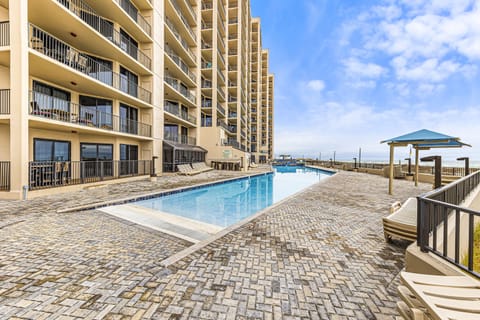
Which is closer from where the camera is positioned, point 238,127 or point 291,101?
point 238,127

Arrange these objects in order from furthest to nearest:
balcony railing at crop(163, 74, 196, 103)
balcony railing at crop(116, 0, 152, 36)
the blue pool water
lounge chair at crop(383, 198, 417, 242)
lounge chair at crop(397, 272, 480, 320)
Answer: balcony railing at crop(163, 74, 196, 103)
balcony railing at crop(116, 0, 152, 36)
the blue pool water
lounge chair at crop(383, 198, 417, 242)
lounge chair at crop(397, 272, 480, 320)

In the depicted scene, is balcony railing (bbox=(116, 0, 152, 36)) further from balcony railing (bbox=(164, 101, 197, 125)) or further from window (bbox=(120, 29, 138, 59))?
balcony railing (bbox=(164, 101, 197, 125))

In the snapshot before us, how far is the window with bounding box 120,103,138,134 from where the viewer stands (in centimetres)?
1393

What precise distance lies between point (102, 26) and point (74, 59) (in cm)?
297

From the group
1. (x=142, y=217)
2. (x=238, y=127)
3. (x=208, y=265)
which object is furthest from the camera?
(x=238, y=127)

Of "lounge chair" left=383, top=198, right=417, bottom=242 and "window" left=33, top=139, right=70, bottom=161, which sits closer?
"lounge chair" left=383, top=198, right=417, bottom=242

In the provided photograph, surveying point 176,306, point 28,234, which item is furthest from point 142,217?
point 176,306

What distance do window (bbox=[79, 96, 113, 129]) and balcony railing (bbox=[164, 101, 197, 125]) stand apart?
584cm

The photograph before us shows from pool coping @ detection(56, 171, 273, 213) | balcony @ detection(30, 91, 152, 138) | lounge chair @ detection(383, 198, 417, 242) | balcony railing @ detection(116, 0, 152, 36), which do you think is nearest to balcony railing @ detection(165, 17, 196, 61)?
balcony railing @ detection(116, 0, 152, 36)

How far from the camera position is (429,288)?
1713 millimetres

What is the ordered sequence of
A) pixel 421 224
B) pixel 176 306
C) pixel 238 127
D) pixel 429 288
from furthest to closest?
pixel 238 127 → pixel 421 224 → pixel 176 306 → pixel 429 288

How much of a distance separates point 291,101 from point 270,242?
5415cm

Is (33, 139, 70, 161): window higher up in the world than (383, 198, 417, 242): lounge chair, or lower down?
higher up

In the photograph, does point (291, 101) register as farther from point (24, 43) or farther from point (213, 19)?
point (24, 43)
